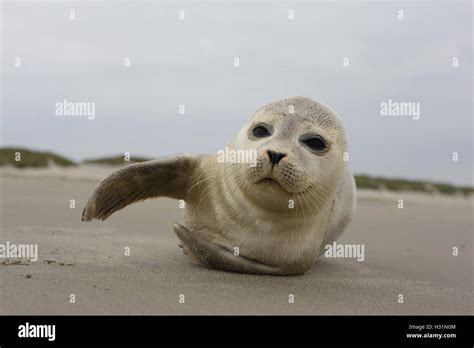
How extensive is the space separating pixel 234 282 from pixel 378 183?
1806 cm

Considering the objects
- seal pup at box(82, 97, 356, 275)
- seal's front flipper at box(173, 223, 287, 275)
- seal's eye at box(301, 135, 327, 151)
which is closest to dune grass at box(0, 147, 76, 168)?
seal pup at box(82, 97, 356, 275)

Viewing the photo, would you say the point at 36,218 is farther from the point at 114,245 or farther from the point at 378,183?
the point at 378,183

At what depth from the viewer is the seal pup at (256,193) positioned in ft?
13.5

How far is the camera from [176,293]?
361 cm

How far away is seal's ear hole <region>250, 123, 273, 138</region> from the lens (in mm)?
4277

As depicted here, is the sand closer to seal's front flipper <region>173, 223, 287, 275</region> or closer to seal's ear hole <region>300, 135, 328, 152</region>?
seal's front flipper <region>173, 223, 287, 275</region>

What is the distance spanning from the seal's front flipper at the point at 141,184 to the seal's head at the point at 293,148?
17.8 inches

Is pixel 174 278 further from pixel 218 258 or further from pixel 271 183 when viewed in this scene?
pixel 271 183

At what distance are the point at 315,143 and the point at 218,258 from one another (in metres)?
1.06

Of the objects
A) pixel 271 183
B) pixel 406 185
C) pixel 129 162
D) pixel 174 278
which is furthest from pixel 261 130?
pixel 406 185

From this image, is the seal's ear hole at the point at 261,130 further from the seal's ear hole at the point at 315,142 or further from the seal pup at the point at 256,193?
the seal's ear hole at the point at 315,142

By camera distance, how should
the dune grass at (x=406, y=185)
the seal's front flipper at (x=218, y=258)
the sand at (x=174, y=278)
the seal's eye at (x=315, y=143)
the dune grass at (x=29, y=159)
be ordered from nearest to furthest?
the sand at (x=174, y=278) < the seal's eye at (x=315, y=143) < the seal's front flipper at (x=218, y=258) < the dune grass at (x=29, y=159) < the dune grass at (x=406, y=185)

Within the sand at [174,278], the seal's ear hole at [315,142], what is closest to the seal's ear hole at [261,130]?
the seal's ear hole at [315,142]

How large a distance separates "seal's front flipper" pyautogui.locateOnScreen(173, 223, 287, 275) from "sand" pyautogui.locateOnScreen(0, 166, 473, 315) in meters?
0.08
